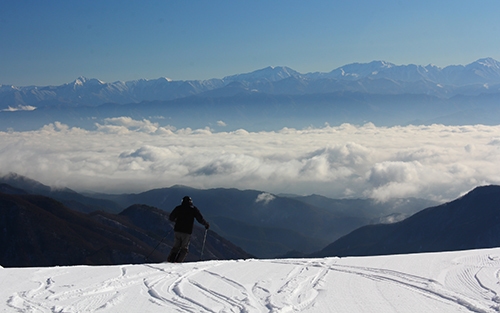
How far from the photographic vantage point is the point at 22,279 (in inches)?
470

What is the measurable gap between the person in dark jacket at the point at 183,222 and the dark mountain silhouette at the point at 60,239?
115m

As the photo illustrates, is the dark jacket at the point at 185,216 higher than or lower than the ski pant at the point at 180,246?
higher

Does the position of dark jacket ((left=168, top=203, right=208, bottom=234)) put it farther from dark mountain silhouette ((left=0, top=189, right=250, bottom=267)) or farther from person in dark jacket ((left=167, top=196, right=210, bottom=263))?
dark mountain silhouette ((left=0, top=189, right=250, bottom=267))

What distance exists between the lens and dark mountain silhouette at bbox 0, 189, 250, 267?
138 metres

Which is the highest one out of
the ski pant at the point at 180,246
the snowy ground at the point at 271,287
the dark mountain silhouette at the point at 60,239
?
the snowy ground at the point at 271,287

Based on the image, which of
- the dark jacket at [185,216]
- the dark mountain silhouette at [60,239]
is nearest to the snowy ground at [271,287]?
the dark jacket at [185,216]

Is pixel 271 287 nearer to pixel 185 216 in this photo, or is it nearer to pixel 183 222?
pixel 185 216

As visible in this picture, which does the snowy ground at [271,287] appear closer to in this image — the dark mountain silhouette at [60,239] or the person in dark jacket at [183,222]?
the person in dark jacket at [183,222]

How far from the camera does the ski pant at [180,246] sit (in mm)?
17016

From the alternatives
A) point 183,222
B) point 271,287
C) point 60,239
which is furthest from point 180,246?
point 60,239

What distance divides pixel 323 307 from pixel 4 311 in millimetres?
6305

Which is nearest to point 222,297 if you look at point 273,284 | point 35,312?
point 273,284

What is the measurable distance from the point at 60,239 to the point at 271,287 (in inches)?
5913

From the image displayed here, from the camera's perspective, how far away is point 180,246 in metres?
17.2
